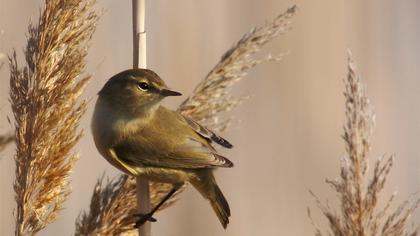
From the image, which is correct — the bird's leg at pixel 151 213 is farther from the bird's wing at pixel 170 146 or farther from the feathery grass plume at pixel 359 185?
the feathery grass plume at pixel 359 185

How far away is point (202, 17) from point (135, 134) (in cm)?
124

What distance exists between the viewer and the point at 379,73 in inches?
142

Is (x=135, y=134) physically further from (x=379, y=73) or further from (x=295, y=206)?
(x=379, y=73)

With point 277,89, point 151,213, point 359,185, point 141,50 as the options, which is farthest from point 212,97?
point 277,89

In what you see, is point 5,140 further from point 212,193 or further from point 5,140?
point 212,193

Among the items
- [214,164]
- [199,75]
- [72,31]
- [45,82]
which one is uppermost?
[199,75]

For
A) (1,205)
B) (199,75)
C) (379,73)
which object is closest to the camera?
(1,205)

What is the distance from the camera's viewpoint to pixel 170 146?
7.00 ft

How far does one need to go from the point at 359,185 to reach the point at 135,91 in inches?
30.5

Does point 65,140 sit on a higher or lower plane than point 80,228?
higher

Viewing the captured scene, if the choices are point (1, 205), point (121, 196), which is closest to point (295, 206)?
point (1, 205)

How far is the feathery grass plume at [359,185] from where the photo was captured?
1.59 metres

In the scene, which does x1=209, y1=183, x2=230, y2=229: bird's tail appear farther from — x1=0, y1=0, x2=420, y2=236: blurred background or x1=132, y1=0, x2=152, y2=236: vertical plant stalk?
x1=0, y1=0, x2=420, y2=236: blurred background

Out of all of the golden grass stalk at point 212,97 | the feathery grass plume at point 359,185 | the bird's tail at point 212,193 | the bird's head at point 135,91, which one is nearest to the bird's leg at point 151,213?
the golden grass stalk at point 212,97
